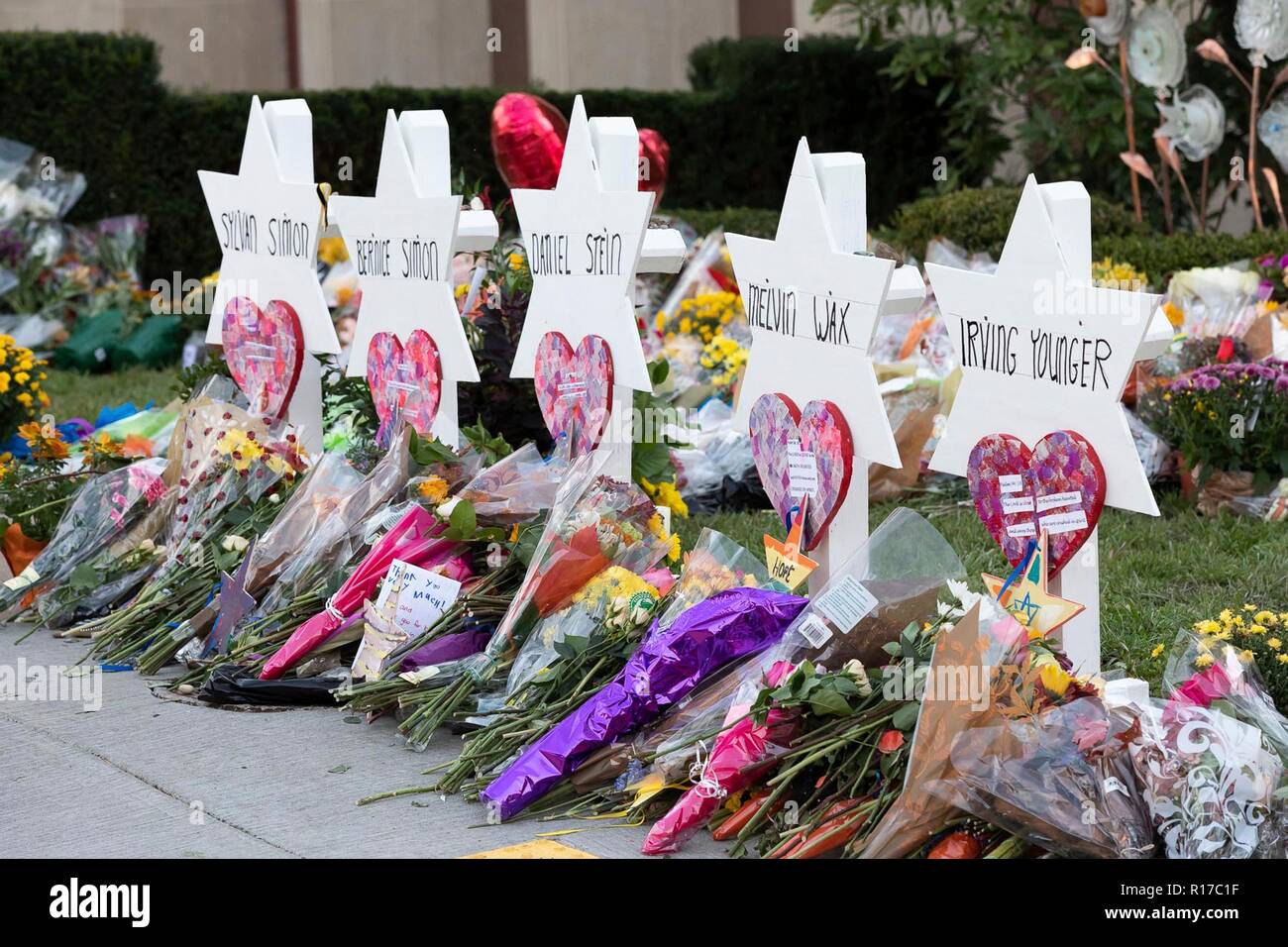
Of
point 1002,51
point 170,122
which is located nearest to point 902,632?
point 1002,51

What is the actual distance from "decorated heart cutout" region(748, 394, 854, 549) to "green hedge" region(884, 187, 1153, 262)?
4657 millimetres

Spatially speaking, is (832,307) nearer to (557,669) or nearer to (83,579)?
(557,669)

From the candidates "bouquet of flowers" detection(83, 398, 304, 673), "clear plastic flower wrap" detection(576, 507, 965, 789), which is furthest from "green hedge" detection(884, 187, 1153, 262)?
"clear plastic flower wrap" detection(576, 507, 965, 789)

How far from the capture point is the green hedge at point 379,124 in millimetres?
11047

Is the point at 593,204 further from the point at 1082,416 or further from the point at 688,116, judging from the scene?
the point at 688,116

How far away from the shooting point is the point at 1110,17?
31.2 ft

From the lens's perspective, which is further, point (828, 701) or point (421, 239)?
point (421, 239)

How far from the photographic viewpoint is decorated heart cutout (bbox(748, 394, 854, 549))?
13.3 ft

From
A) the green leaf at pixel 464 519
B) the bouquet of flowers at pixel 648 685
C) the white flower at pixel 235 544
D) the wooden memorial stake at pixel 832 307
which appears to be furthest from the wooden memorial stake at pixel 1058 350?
the white flower at pixel 235 544

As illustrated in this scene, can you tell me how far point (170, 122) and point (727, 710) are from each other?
9.08 metres

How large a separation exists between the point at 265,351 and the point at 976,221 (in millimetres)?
4456

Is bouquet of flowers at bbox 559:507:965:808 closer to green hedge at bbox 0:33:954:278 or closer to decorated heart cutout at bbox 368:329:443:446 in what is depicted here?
decorated heart cutout at bbox 368:329:443:446

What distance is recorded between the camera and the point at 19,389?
268 inches

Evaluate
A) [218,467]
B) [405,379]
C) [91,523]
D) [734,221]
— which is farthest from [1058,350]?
[734,221]
